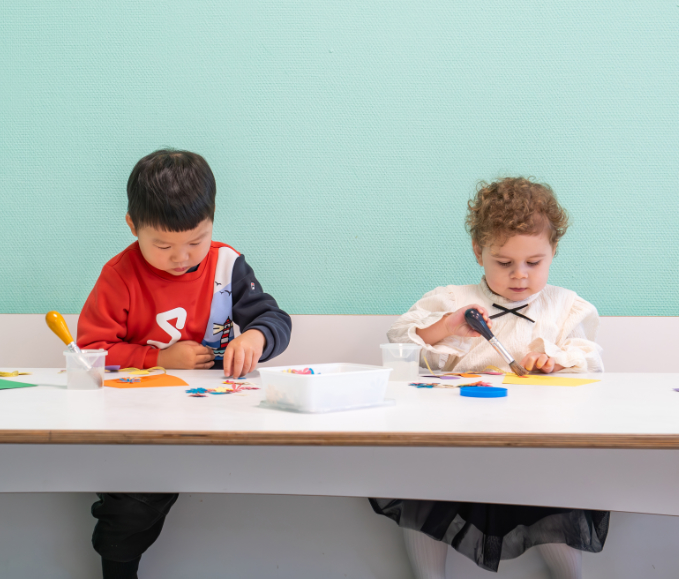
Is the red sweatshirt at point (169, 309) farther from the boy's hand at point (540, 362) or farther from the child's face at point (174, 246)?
the boy's hand at point (540, 362)

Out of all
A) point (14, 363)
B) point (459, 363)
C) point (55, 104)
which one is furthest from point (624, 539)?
point (55, 104)

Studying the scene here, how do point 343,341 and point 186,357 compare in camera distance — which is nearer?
point 186,357

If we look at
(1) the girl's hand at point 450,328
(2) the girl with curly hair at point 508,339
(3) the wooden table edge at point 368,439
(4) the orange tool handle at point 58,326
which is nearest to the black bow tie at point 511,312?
(2) the girl with curly hair at point 508,339

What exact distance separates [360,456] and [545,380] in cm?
45

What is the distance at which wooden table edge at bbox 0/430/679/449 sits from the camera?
45 centimetres

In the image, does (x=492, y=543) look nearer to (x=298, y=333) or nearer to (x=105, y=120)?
(x=298, y=333)

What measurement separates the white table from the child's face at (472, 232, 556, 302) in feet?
1.93

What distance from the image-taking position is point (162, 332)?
112 cm

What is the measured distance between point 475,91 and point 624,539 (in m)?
1.02

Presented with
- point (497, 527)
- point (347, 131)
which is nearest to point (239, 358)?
point (497, 527)

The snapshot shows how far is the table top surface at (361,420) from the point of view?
0.45 meters

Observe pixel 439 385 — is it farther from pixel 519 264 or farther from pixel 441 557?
pixel 519 264

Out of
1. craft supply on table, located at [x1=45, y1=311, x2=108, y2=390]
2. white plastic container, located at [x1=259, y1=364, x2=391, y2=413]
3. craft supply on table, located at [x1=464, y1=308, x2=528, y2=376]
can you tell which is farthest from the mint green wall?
white plastic container, located at [x1=259, y1=364, x2=391, y2=413]

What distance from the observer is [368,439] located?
453 millimetres
